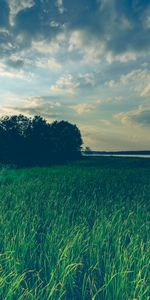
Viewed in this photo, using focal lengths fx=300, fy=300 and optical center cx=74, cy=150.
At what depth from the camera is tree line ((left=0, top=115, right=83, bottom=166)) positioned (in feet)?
101

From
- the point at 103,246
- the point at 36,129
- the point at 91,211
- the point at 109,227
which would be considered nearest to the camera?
the point at 103,246

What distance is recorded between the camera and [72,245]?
2746mm

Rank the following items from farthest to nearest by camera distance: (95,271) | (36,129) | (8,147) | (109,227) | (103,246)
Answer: (36,129)
(8,147)
(109,227)
(103,246)
(95,271)

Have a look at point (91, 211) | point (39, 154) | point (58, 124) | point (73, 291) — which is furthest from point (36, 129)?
point (73, 291)

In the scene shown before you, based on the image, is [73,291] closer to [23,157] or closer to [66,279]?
[66,279]

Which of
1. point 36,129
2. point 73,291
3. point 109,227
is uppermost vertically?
point 36,129

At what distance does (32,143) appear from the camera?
3173cm

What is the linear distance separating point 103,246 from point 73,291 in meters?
0.81

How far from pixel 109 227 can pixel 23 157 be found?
28.4m

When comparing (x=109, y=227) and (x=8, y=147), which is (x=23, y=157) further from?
(x=109, y=227)

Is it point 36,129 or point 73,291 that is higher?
point 36,129

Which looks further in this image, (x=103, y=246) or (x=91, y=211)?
(x=91, y=211)

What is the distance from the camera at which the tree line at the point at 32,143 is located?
30703mm

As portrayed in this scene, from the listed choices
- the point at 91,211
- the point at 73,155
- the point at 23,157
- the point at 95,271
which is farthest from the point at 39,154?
the point at 95,271
